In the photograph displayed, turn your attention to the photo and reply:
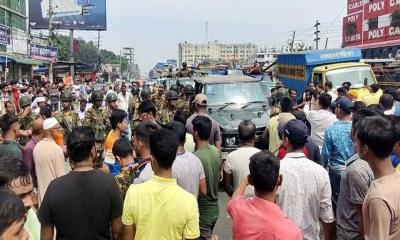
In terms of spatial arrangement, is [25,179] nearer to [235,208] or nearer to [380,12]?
[235,208]

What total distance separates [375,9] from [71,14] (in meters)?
30.7

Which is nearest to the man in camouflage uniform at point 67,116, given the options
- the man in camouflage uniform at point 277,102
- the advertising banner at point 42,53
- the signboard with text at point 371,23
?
the man in camouflage uniform at point 277,102

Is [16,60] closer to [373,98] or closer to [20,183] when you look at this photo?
[373,98]

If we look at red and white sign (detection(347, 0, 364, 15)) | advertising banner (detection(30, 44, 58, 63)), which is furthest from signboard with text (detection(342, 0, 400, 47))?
advertising banner (detection(30, 44, 58, 63))

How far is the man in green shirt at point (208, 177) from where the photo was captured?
468 centimetres

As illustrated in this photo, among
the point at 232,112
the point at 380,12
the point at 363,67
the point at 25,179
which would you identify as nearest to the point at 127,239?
the point at 25,179

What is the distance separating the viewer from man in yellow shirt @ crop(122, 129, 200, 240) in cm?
314

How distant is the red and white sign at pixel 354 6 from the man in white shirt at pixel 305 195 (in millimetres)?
50306

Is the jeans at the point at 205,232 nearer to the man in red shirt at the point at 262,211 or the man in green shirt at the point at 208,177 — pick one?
the man in green shirt at the point at 208,177

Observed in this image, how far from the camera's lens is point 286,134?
404 centimetres

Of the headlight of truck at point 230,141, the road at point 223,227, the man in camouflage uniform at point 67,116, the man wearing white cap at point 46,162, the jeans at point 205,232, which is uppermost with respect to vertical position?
the man in camouflage uniform at point 67,116

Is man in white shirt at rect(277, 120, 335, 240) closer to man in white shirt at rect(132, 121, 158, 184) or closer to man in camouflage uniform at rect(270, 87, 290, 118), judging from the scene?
man in white shirt at rect(132, 121, 158, 184)

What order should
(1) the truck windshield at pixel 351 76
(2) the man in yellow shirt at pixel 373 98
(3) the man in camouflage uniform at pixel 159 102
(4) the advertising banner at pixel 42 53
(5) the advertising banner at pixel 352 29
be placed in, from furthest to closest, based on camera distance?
(5) the advertising banner at pixel 352 29, (4) the advertising banner at pixel 42 53, (1) the truck windshield at pixel 351 76, (3) the man in camouflage uniform at pixel 159 102, (2) the man in yellow shirt at pixel 373 98

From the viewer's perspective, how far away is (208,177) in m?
4.71
